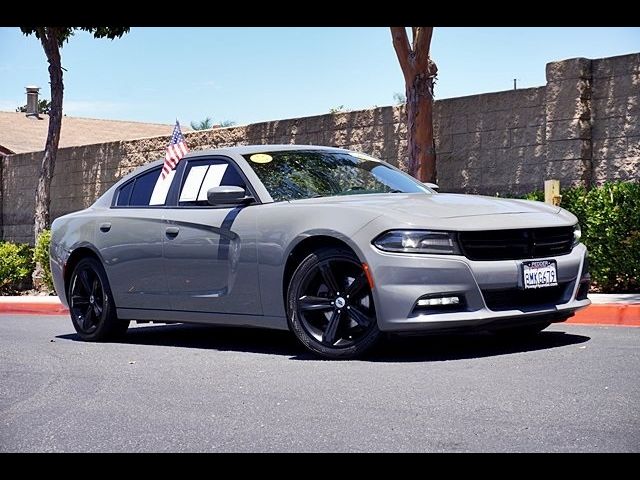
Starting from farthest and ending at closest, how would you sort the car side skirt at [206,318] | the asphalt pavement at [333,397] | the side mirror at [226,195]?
the side mirror at [226,195] → the car side skirt at [206,318] → the asphalt pavement at [333,397]

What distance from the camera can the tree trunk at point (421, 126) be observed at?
15031mm

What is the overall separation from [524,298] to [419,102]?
25.7 ft

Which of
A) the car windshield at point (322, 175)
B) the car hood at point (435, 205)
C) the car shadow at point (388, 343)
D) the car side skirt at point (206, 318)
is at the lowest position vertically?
the car shadow at point (388, 343)

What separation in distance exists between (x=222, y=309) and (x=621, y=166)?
22.3 feet

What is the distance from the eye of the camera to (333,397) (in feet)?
20.3

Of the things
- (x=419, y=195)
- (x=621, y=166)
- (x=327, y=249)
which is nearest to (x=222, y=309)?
(x=327, y=249)

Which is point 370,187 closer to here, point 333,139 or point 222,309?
point 222,309

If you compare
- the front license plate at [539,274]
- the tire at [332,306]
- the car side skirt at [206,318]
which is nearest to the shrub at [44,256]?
the car side skirt at [206,318]

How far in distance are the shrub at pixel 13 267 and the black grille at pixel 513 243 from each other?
13893 millimetres

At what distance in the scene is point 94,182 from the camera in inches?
888

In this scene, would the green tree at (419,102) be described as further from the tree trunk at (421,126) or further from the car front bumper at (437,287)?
the car front bumper at (437,287)

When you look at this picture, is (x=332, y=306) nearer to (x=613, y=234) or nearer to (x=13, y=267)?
(x=613, y=234)
